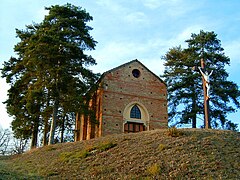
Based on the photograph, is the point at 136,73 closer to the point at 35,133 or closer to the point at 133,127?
the point at 133,127

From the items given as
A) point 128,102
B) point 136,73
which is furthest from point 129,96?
point 136,73

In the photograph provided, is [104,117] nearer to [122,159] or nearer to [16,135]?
[16,135]

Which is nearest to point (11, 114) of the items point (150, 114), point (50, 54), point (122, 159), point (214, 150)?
point (50, 54)

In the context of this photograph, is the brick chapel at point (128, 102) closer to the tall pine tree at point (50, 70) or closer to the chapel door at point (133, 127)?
the chapel door at point (133, 127)

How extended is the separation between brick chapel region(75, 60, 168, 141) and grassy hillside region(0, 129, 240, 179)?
982 cm

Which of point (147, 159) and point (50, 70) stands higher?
point (50, 70)

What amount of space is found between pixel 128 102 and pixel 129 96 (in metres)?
0.57

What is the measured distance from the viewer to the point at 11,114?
2592 cm

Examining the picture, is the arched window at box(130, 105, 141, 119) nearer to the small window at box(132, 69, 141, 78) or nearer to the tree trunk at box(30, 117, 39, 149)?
the small window at box(132, 69, 141, 78)

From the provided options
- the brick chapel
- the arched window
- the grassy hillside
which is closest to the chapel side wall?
the brick chapel

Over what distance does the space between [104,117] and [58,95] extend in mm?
5377

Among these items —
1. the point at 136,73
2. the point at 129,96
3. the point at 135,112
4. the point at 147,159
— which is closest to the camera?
the point at 147,159

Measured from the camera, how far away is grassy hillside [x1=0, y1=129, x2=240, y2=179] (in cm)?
1211

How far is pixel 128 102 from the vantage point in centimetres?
2862
